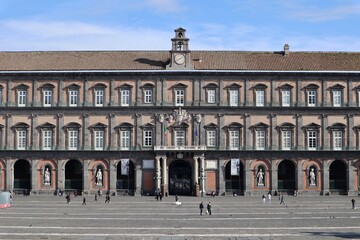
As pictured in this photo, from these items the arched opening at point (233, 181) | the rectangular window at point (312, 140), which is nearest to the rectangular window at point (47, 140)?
the arched opening at point (233, 181)

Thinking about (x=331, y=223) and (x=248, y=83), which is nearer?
(x=331, y=223)

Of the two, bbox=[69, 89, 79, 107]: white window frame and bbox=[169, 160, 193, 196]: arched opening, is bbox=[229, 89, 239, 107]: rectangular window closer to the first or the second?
bbox=[169, 160, 193, 196]: arched opening

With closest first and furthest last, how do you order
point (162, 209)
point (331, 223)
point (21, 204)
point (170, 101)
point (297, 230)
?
point (297, 230)
point (331, 223)
point (162, 209)
point (21, 204)
point (170, 101)

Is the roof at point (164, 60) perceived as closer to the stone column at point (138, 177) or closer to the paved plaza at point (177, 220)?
the stone column at point (138, 177)

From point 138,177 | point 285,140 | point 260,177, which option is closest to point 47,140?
point 138,177

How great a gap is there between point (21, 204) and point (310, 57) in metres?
36.9

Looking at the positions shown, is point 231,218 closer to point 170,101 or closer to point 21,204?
point 21,204

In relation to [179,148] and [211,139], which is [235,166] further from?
[179,148]

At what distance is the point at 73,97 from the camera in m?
78.9

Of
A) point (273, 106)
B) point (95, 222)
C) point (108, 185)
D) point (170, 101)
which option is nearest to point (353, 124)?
point (273, 106)

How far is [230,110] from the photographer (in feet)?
257

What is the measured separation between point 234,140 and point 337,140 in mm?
11498

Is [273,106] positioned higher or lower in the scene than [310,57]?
lower

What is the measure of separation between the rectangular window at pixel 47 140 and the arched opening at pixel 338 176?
31.7 metres
